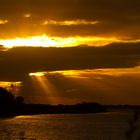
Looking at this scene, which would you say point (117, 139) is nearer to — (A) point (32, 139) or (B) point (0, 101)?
(A) point (32, 139)

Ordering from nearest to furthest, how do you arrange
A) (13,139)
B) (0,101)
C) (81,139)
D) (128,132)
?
(128,132) → (13,139) → (81,139) → (0,101)

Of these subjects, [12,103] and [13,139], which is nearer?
[13,139]

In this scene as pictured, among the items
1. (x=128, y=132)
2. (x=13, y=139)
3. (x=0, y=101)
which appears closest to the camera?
(x=128, y=132)

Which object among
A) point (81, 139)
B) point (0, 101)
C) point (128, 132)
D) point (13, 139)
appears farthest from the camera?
point (0, 101)

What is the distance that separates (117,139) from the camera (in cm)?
8375

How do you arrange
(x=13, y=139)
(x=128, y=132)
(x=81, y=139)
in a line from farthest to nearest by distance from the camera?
(x=81, y=139), (x=13, y=139), (x=128, y=132)

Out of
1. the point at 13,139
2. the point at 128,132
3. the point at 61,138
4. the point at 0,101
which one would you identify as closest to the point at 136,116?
the point at 128,132

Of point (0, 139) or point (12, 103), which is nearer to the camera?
point (0, 139)

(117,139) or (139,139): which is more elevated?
(139,139)

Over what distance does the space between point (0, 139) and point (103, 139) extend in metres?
16.4

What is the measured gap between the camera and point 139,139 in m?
4.79

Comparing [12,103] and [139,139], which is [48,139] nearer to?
[139,139]

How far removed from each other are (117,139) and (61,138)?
936 cm

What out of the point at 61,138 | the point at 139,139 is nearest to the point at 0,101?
the point at 61,138
